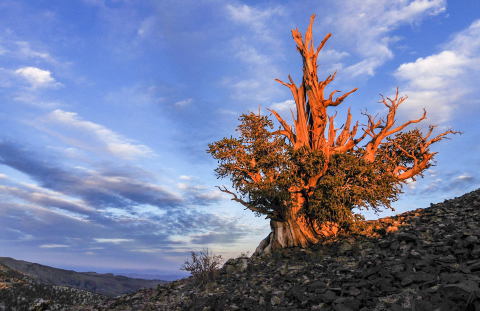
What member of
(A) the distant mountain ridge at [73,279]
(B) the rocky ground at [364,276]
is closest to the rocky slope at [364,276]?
(B) the rocky ground at [364,276]

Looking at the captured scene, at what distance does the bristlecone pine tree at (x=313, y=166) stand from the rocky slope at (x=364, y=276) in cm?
170

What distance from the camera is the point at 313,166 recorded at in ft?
57.9

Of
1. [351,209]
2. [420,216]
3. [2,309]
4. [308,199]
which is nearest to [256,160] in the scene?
[308,199]

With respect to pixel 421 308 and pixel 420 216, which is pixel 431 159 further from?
pixel 421 308

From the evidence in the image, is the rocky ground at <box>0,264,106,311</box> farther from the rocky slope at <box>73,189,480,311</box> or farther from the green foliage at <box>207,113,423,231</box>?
the green foliage at <box>207,113,423,231</box>

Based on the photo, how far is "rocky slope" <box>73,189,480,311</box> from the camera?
7172mm

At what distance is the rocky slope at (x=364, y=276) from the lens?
7.17 metres

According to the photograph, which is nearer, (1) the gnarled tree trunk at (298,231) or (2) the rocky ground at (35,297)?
(2) the rocky ground at (35,297)

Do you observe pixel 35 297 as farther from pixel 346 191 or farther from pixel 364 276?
pixel 346 191

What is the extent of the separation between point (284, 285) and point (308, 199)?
767 cm

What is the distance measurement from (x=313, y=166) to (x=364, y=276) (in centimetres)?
886

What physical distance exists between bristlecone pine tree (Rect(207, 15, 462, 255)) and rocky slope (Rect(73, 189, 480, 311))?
1699mm

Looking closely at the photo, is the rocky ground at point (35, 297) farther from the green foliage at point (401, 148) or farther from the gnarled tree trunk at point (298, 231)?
the green foliage at point (401, 148)

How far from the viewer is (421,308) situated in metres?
5.87
